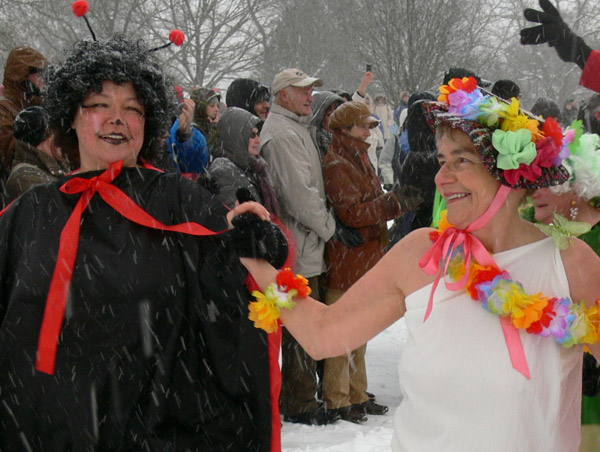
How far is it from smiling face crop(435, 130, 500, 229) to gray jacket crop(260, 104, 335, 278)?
109 inches

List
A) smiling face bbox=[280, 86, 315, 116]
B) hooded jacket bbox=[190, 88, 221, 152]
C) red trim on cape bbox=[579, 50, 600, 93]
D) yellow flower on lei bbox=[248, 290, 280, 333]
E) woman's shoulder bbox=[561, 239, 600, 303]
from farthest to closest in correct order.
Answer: hooded jacket bbox=[190, 88, 221, 152]
smiling face bbox=[280, 86, 315, 116]
red trim on cape bbox=[579, 50, 600, 93]
yellow flower on lei bbox=[248, 290, 280, 333]
woman's shoulder bbox=[561, 239, 600, 303]

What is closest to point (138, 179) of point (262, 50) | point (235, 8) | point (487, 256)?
point (487, 256)

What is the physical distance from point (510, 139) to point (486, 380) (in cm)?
73

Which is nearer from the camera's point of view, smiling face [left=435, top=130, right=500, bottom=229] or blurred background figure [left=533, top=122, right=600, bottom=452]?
smiling face [left=435, top=130, right=500, bottom=229]

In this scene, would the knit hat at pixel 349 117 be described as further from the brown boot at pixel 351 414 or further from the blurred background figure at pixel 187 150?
the brown boot at pixel 351 414

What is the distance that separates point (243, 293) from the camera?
2688mm

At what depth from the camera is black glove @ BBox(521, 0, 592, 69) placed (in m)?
3.59

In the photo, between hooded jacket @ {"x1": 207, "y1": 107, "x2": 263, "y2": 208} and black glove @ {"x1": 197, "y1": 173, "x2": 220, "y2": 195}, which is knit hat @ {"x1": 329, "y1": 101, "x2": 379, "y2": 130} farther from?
black glove @ {"x1": 197, "y1": 173, "x2": 220, "y2": 195}

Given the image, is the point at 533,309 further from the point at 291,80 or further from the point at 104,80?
the point at 291,80

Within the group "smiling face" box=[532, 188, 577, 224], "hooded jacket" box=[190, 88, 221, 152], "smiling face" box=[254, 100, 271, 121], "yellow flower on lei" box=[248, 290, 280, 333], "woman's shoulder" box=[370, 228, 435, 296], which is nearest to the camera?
"woman's shoulder" box=[370, 228, 435, 296]

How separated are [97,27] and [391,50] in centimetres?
739

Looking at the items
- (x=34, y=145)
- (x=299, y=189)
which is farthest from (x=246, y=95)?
(x=34, y=145)

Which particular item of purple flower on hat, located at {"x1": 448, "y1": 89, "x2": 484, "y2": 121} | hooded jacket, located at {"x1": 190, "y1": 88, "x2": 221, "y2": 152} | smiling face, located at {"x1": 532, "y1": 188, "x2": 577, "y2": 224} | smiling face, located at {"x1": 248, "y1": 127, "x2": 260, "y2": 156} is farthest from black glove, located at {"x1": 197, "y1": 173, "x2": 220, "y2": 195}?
hooded jacket, located at {"x1": 190, "y1": 88, "x2": 221, "y2": 152}

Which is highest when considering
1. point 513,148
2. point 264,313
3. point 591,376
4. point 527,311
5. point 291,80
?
point 291,80
